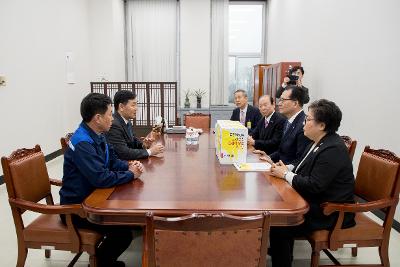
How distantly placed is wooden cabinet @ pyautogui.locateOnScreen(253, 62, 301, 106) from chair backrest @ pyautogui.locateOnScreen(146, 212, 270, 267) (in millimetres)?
4059

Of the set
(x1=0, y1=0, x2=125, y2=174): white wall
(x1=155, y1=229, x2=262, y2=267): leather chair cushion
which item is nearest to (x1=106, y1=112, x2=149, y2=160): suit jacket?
(x1=155, y1=229, x2=262, y2=267): leather chair cushion

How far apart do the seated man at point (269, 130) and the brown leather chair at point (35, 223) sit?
184cm

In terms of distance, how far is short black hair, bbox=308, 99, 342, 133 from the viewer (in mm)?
1796

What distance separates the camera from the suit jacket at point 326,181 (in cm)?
170

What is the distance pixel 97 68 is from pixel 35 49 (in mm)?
2258

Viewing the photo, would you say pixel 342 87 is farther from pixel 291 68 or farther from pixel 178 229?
pixel 178 229

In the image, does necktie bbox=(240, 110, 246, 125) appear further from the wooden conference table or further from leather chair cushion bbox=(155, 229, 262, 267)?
leather chair cushion bbox=(155, 229, 262, 267)

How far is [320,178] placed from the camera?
1694 millimetres

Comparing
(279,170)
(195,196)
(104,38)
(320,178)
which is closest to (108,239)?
(195,196)

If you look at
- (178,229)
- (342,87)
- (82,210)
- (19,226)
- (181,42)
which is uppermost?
(181,42)

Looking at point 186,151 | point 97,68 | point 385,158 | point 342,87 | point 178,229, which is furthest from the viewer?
point 97,68

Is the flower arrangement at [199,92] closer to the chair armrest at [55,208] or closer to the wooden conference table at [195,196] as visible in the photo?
the wooden conference table at [195,196]

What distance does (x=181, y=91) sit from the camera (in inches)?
306

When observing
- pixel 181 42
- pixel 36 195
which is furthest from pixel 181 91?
pixel 36 195
